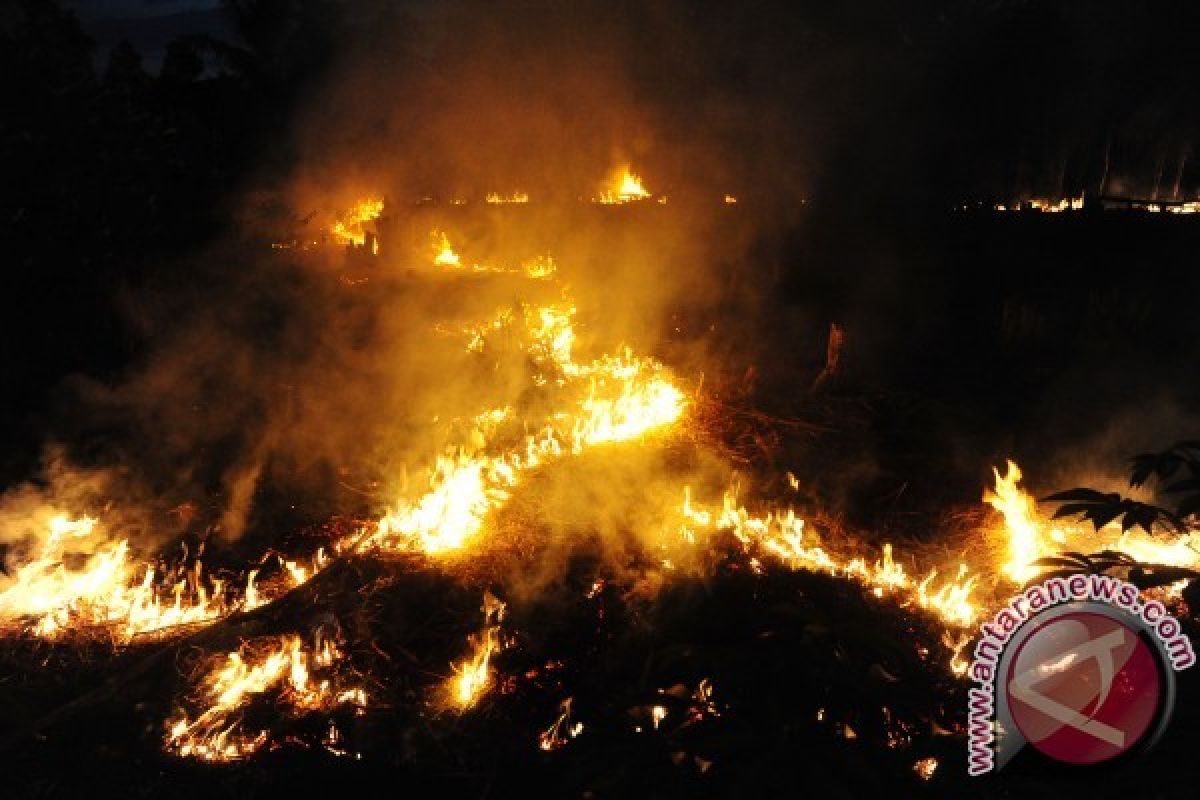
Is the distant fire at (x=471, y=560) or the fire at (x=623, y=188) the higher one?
the fire at (x=623, y=188)

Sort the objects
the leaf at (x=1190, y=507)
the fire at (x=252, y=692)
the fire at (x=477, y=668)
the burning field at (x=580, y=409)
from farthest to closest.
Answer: the fire at (x=477, y=668) < the fire at (x=252, y=692) < the burning field at (x=580, y=409) < the leaf at (x=1190, y=507)

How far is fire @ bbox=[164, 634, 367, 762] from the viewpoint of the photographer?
361cm

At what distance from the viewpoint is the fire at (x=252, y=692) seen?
3.61 meters

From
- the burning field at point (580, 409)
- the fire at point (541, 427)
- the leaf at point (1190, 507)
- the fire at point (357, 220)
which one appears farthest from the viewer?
the fire at point (357, 220)

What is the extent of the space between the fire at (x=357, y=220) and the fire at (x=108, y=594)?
653 cm

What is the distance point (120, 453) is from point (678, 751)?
6636 mm

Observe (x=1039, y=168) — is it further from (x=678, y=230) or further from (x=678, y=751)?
(x=678, y=751)

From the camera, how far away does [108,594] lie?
16.0 feet

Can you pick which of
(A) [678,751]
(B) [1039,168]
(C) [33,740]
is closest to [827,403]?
(B) [1039,168]

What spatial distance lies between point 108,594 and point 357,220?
7715 millimetres

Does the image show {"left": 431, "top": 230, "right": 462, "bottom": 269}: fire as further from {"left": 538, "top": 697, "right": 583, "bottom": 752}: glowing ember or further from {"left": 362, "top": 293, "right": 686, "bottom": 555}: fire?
{"left": 538, "top": 697, "right": 583, "bottom": 752}: glowing ember
